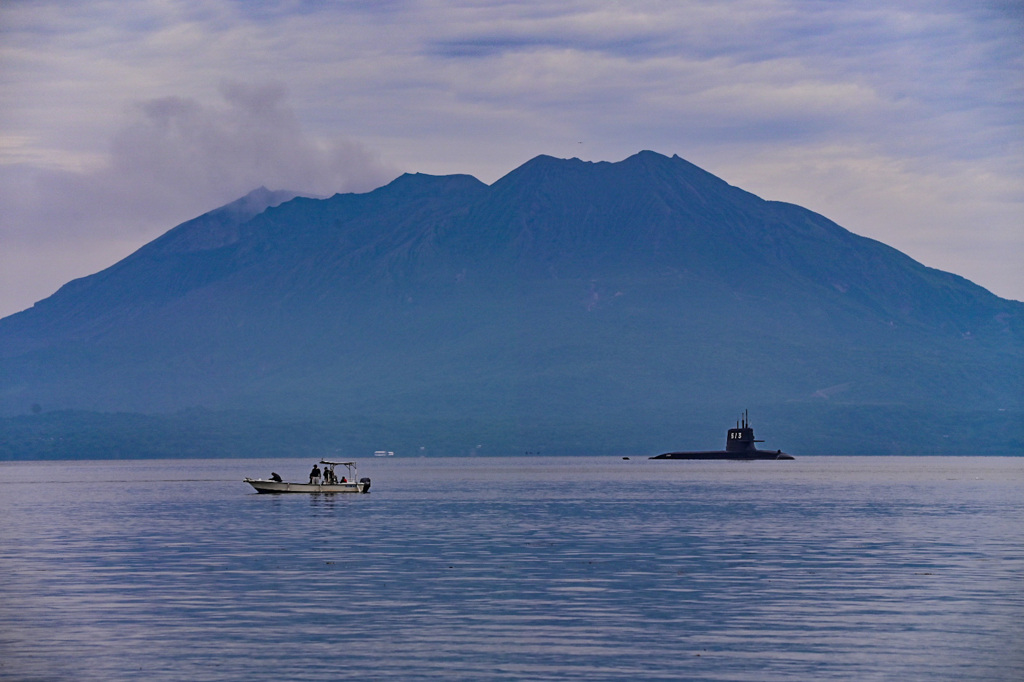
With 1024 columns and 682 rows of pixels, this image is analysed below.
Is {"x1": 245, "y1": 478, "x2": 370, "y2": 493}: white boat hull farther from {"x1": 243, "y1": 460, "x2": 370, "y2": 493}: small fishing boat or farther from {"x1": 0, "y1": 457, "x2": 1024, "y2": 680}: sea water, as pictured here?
{"x1": 0, "y1": 457, "x2": 1024, "y2": 680}: sea water

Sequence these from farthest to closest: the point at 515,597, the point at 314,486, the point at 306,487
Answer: the point at 306,487 < the point at 314,486 < the point at 515,597

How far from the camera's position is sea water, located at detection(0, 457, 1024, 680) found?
38.6m

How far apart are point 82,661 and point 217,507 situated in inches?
3244

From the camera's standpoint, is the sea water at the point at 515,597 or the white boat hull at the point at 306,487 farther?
the white boat hull at the point at 306,487

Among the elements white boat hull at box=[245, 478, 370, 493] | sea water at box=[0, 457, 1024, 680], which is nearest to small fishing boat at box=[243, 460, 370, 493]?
white boat hull at box=[245, 478, 370, 493]

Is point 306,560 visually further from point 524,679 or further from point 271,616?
point 524,679

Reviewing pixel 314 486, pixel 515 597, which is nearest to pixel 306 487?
pixel 314 486

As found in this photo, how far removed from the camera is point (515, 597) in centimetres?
5194

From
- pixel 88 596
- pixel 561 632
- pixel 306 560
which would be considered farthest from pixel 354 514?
pixel 561 632

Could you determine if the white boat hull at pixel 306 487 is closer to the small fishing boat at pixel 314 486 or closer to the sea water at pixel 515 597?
the small fishing boat at pixel 314 486

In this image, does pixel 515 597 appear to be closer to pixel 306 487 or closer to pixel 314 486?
pixel 314 486

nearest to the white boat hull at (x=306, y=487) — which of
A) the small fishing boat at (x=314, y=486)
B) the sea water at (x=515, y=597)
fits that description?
the small fishing boat at (x=314, y=486)

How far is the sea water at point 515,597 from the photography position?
3859cm

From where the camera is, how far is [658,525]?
300 feet
